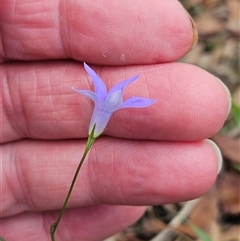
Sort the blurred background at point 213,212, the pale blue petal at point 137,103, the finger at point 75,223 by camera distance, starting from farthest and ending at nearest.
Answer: the blurred background at point 213,212 < the finger at point 75,223 < the pale blue petal at point 137,103

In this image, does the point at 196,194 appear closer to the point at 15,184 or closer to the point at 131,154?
the point at 131,154

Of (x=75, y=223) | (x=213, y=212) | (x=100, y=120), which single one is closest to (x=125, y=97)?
(x=100, y=120)

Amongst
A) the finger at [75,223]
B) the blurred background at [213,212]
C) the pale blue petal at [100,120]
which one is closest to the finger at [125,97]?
the pale blue petal at [100,120]

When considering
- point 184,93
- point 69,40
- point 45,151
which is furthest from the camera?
point 45,151

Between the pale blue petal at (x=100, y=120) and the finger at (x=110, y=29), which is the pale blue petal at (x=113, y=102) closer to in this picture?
the pale blue petal at (x=100, y=120)

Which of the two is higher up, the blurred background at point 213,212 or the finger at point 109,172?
the finger at point 109,172

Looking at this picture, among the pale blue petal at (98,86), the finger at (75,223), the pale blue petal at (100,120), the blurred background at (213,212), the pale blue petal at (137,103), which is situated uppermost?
the pale blue petal at (98,86)

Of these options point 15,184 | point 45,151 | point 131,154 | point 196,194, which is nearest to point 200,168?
point 196,194

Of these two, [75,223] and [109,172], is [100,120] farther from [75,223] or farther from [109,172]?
[75,223]
